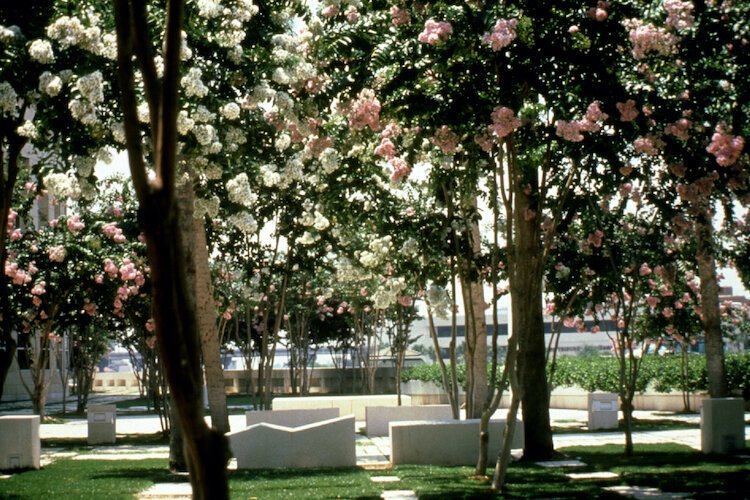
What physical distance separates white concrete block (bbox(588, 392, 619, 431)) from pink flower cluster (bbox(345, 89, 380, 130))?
38.5 feet

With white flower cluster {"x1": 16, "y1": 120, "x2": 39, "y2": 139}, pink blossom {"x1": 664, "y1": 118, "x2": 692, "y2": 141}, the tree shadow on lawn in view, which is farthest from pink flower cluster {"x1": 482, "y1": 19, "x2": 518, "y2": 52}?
the tree shadow on lawn

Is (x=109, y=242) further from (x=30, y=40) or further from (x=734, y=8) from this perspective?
(x=734, y=8)

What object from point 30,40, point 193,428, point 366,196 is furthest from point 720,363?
point 193,428

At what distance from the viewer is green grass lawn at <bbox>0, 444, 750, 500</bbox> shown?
952 centimetres

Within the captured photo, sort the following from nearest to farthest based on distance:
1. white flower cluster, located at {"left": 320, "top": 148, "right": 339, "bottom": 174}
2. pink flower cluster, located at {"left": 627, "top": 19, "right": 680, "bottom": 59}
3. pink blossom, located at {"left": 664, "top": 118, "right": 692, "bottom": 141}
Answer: pink flower cluster, located at {"left": 627, "top": 19, "right": 680, "bottom": 59}
pink blossom, located at {"left": 664, "top": 118, "right": 692, "bottom": 141}
white flower cluster, located at {"left": 320, "top": 148, "right": 339, "bottom": 174}

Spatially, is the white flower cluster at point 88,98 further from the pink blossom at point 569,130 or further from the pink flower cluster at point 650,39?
the pink flower cluster at point 650,39

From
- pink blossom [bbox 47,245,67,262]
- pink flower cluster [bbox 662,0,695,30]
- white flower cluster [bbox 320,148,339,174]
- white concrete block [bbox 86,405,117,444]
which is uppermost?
pink flower cluster [bbox 662,0,695,30]

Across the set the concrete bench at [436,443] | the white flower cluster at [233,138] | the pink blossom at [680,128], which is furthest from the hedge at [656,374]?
the white flower cluster at [233,138]

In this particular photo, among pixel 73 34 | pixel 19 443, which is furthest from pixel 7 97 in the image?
pixel 19 443

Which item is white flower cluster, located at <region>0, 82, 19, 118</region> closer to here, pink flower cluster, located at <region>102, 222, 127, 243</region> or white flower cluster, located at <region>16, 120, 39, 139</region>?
white flower cluster, located at <region>16, 120, 39, 139</region>

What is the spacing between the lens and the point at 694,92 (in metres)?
9.55

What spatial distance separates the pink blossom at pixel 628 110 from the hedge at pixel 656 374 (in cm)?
1745

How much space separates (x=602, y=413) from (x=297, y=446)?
28.6 feet

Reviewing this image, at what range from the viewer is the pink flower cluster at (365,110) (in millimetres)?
10172
